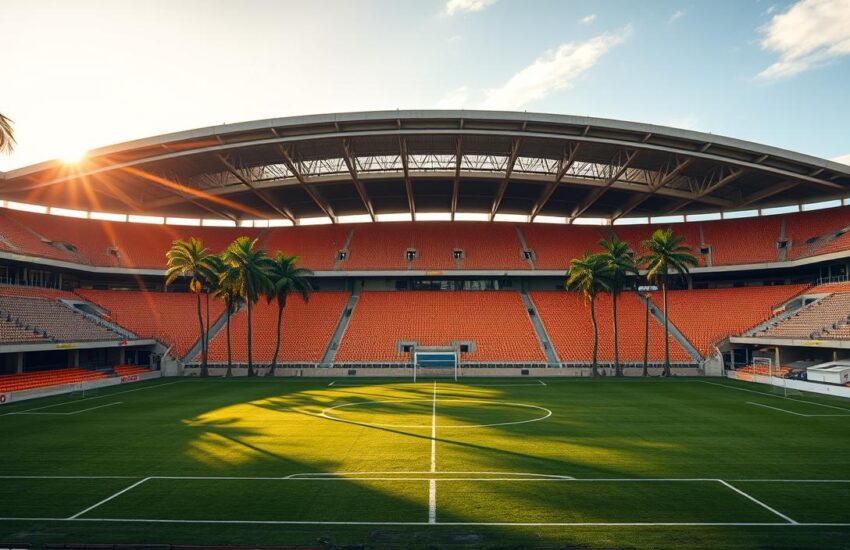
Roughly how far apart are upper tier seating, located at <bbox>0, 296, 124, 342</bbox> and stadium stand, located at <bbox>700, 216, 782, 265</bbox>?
6756 centimetres

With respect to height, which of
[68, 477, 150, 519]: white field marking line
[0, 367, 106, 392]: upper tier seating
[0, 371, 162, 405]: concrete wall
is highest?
[0, 367, 106, 392]: upper tier seating

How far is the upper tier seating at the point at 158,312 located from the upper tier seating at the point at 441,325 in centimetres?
1761

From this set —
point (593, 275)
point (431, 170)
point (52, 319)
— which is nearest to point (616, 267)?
point (593, 275)

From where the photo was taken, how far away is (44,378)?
41438mm

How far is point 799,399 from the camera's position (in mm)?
35094

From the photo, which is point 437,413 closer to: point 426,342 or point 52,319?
point 426,342

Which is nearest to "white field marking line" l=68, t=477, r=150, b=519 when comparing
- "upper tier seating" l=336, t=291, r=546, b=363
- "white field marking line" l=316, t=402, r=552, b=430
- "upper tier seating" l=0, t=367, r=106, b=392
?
"white field marking line" l=316, t=402, r=552, b=430

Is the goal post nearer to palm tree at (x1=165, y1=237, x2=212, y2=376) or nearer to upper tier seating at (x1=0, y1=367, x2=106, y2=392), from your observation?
palm tree at (x1=165, y1=237, x2=212, y2=376)

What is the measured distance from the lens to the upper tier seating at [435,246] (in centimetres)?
6575

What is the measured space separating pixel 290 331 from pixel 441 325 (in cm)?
1732

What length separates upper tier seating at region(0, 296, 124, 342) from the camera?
44.0m

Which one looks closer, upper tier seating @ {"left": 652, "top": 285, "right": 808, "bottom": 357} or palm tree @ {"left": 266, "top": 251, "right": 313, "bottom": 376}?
palm tree @ {"left": 266, "top": 251, "right": 313, "bottom": 376}

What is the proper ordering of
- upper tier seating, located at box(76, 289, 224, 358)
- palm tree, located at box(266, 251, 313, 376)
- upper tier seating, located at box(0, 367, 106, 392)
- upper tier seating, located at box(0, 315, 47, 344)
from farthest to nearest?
1. upper tier seating, located at box(76, 289, 224, 358)
2. palm tree, located at box(266, 251, 313, 376)
3. upper tier seating, located at box(0, 315, 47, 344)
4. upper tier seating, located at box(0, 367, 106, 392)

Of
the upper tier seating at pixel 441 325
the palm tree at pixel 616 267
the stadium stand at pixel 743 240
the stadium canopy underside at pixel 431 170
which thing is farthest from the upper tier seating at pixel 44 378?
the stadium stand at pixel 743 240
